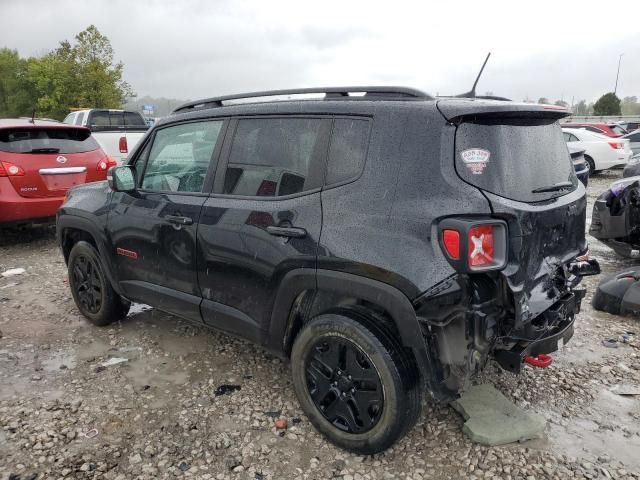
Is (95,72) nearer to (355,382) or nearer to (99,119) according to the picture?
(99,119)

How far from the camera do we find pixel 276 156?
2.80 meters

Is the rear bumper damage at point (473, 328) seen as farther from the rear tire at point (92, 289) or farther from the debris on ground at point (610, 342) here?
the rear tire at point (92, 289)

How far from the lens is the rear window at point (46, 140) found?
241 inches

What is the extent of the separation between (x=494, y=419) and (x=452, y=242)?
129 cm

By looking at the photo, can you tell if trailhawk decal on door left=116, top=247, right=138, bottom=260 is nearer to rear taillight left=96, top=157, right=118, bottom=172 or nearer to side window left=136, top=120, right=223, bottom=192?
side window left=136, top=120, right=223, bottom=192

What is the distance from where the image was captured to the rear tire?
401cm

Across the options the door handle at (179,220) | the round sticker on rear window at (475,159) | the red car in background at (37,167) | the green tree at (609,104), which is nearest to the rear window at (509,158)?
the round sticker on rear window at (475,159)

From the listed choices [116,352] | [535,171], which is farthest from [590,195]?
[116,352]

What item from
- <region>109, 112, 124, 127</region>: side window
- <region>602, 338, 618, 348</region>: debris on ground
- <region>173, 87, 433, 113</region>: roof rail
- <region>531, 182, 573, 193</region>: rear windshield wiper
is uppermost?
<region>173, 87, 433, 113</region>: roof rail

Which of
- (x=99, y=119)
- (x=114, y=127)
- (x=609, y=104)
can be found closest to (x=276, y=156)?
(x=114, y=127)

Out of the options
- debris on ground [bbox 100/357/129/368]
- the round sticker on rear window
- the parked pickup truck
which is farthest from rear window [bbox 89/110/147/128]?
the round sticker on rear window

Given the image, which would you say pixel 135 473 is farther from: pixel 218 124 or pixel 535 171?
pixel 535 171

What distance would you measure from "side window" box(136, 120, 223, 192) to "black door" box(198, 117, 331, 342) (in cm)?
19

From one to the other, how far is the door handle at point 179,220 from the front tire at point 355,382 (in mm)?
1052
